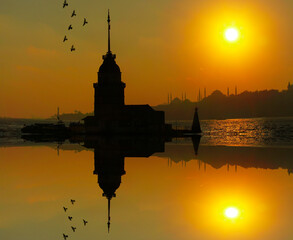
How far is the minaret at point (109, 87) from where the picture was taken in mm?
80375

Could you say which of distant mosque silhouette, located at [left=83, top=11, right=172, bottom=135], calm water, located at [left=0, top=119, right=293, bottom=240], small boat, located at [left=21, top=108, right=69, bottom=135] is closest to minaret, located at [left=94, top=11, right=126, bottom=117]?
distant mosque silhouette, located at [left=83, top=11, right=172, bottom=135]

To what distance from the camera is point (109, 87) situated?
80.2 m

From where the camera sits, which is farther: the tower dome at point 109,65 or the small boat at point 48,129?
the small boat at point 48,129

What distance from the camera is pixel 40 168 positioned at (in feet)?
104

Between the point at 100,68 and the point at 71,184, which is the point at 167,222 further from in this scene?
the point at 100,68

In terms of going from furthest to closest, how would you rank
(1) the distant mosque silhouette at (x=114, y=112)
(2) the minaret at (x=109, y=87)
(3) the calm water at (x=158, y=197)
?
(1) the distant mosque silhouette at (x=114, y=112) → (2) the minaret at (x=109, y=87) → (3) the calm water at (x=158, y=197)

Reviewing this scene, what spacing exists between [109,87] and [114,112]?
510 centimetres

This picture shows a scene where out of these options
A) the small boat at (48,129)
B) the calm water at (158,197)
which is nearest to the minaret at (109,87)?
the small boat at (48,129)

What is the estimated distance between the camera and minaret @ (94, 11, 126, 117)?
80.4 meters

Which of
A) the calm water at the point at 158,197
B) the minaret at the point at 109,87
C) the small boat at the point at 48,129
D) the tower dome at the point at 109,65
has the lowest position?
the calm water at the point at 158,197

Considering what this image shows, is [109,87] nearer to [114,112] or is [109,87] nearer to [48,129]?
[114,112]

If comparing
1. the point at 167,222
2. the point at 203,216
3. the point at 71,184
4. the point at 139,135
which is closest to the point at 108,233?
the point at 167,222

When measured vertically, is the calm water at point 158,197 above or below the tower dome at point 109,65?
below

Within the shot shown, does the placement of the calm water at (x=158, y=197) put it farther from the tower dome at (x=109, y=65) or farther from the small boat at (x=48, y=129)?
the small boat at (x=48, y=129)
